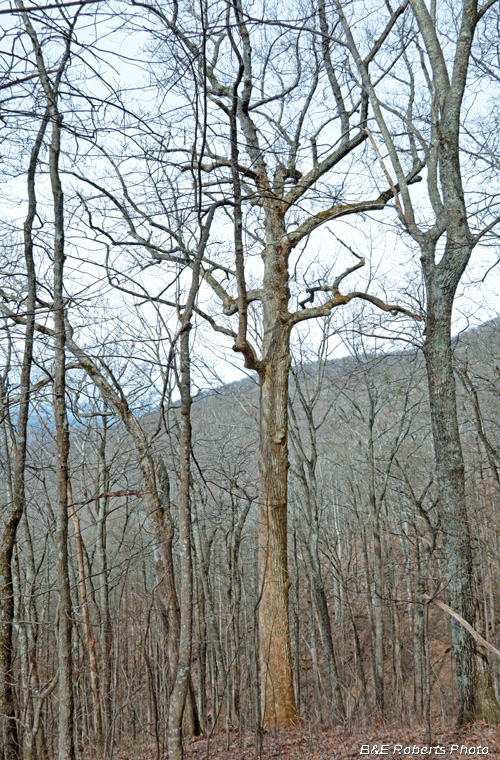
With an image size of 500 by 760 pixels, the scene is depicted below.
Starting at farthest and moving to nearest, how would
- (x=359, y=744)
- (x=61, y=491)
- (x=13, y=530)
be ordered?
(x=359, y=744), (x=13, y=530), (x=61, y=491)

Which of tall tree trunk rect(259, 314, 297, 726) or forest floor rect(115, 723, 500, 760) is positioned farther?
tall tree trunk rect(259, 314, 297, 726)

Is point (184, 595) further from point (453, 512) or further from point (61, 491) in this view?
point (453, 512)

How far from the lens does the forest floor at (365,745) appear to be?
4855 millimetres

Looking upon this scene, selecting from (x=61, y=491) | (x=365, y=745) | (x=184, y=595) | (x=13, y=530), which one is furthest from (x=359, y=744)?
(x=61, y=491)

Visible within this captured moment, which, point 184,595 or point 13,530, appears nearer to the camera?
point 184,595

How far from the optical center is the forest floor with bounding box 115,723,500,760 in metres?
4.86

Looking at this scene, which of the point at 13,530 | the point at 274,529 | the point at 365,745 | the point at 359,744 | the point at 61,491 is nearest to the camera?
the point at 61,491

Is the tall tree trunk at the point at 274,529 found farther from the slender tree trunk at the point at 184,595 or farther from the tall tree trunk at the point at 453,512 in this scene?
the slender tree trunk at the point at 184,595

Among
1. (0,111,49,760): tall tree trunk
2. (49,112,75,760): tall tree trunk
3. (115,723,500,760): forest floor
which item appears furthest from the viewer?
(115,723,500,760): forest floor

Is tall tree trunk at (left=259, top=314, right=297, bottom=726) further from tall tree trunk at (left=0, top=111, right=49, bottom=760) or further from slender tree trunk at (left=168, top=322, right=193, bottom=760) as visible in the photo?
slender tree trunk at (left=168, top=322, right=193, bottom=760)

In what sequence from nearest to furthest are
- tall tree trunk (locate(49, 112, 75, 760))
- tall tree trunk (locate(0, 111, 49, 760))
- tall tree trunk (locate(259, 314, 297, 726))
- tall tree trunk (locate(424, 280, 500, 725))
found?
tall tree trunk (locate(49, 112, 75, 760))
tall tree trunk (locate(0, 111, 49, 760))
tall tree trunk (locate(424, 280, 500, 725))
tall tree trunk (locate(259, 314, 297, 726))

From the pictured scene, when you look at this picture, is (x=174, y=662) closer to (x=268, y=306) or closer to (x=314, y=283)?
(x=268, y=306)

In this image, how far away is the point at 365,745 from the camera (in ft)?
18.3

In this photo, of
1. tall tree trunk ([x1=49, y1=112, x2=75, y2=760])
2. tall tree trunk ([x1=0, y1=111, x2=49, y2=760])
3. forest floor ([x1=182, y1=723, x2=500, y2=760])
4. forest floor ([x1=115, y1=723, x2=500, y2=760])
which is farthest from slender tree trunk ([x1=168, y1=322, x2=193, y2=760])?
forest floor ([x1=182, y1=723, x2=500, y2=760])
